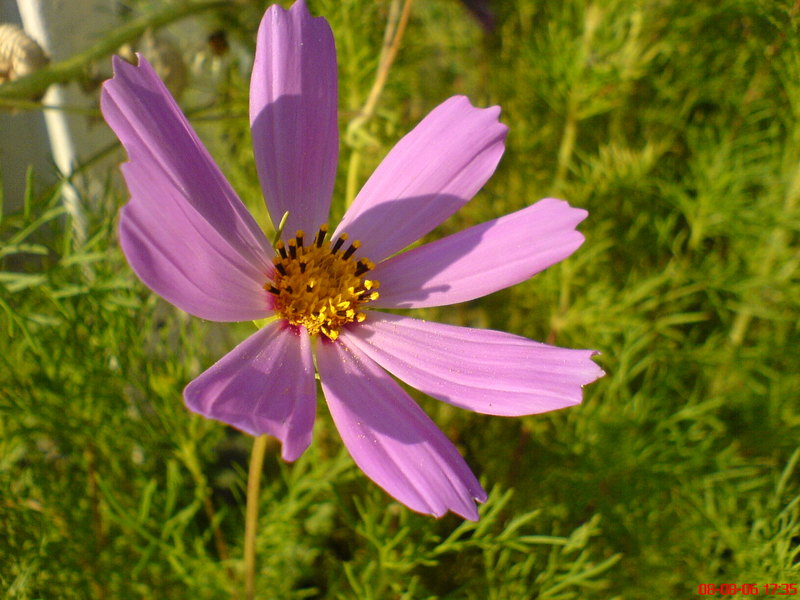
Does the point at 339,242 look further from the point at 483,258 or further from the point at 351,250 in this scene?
the point at 483,258

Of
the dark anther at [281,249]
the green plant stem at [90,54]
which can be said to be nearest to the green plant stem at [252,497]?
the dark anther at [281,249]

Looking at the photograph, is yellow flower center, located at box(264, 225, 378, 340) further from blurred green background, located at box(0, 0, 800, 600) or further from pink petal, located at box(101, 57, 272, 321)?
blurred green background, located at box(0, 0, 800, 600)

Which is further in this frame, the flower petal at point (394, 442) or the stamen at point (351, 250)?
the stamen at point (351, 250)

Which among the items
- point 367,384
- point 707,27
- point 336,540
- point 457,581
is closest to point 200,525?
point 336,540
